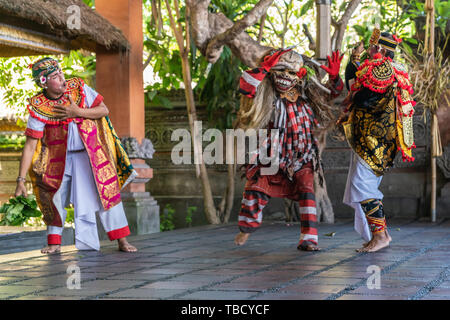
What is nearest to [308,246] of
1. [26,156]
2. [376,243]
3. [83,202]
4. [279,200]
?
[376,243]

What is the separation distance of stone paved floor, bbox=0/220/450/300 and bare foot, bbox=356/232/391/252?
0.23ft

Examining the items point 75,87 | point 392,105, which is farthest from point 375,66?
point 75,87

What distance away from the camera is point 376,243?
227 inches

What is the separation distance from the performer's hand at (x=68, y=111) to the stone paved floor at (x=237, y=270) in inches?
48.4

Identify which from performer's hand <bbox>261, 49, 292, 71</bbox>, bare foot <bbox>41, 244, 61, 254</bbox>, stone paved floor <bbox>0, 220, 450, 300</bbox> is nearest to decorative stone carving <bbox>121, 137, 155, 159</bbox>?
stone paved floor <bbox>0, 220, 450, 300</bbox>

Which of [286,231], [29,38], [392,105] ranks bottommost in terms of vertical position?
[286,231]

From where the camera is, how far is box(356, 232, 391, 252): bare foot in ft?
18.9

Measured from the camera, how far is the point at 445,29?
966cm

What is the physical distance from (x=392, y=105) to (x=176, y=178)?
5428 mm

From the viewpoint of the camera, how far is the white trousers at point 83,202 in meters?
5.98

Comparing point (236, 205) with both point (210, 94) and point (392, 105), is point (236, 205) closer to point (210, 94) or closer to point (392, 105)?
point (210, 94)

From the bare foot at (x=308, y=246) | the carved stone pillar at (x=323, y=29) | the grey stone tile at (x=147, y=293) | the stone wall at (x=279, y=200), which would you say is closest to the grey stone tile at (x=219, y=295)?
the grey stone tile at (x=147, y=293)

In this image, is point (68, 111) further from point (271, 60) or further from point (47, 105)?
point (271, 60)

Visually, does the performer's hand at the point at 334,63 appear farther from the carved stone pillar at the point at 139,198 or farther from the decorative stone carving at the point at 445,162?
the decorative stone carving at the point at 445,162
